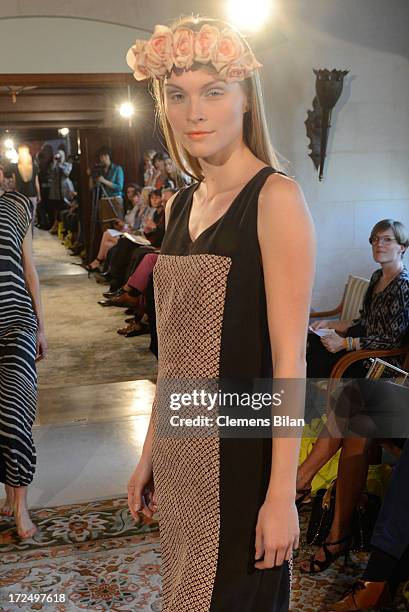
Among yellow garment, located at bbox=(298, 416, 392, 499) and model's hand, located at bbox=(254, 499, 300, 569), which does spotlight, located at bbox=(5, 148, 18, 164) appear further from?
model's hand, located at bbox=(254, 499, 300, 569)

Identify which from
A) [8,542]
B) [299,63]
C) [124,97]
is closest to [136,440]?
[8,542]

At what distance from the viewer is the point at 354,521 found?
259 centimetres

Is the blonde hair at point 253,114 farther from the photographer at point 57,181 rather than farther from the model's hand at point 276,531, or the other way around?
the photographer at point 57,181

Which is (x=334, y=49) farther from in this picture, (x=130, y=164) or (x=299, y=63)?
(x=130, y=164)

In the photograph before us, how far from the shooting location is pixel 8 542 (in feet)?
9.07

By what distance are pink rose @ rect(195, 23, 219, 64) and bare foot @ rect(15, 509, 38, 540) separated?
212 cm

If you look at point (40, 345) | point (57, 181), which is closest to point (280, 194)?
point (40, 345)

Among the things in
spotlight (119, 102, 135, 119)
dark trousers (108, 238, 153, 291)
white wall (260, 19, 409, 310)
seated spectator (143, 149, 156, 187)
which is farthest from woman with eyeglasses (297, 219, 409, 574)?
spotlight (119, 102, 135, 119)

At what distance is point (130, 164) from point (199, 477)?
31.9ft

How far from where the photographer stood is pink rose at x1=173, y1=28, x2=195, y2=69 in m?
1.21

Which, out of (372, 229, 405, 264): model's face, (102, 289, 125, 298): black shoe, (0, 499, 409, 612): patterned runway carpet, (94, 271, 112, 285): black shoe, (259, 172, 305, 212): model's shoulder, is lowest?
(0, 499, 409, 612): patterned runway carpet

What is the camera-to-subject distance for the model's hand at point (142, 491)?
148cm

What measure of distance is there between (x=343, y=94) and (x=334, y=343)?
1.70m

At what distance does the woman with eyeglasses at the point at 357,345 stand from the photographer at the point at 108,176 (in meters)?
6.27
